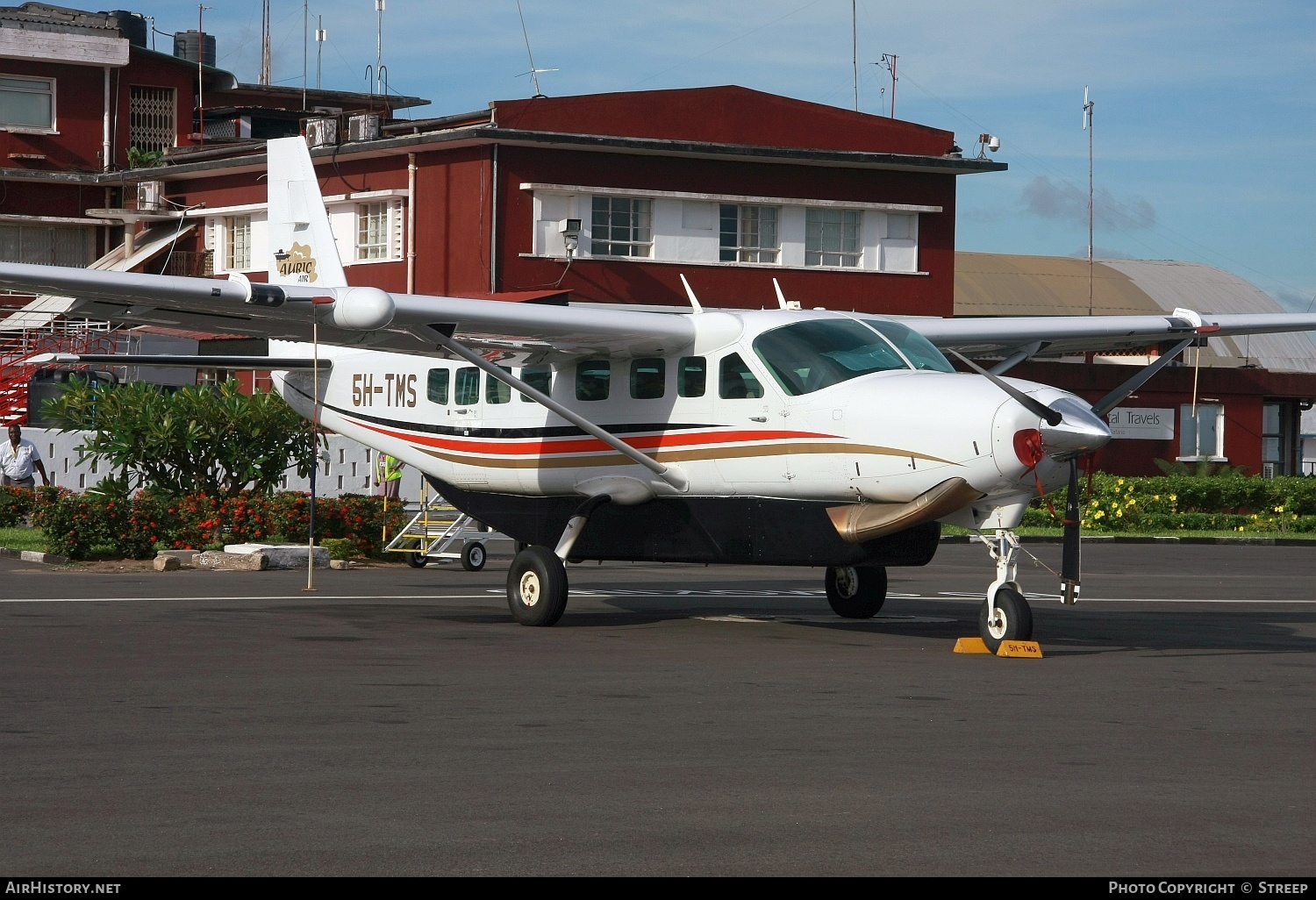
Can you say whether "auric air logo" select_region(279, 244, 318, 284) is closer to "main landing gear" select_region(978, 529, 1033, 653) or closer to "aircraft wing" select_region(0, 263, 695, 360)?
"aircraft wing" select_region(0, 263, 695, 360)

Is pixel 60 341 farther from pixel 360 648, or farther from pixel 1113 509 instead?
pixel 360 648

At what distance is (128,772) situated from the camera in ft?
23.6

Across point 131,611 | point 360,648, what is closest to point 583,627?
point 360,648

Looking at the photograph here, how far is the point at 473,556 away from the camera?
73.5ft

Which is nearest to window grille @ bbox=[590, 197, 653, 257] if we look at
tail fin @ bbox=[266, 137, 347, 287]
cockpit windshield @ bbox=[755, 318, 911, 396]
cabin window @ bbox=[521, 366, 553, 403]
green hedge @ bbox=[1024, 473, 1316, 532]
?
green hedge @ bbox=[1024, 473, 1316, 532]

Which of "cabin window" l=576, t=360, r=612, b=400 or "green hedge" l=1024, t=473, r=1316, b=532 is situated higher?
"cabin window" l=576, t=360, r=612, b=400

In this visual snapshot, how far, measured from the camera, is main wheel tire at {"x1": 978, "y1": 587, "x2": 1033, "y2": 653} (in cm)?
1260

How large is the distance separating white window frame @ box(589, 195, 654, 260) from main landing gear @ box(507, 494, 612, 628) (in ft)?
75.4

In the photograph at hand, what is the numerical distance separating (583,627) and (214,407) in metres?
10.3

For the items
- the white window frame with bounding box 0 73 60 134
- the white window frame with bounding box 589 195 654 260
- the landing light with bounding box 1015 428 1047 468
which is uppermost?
the white window frame with bounding box 0 73 60 134

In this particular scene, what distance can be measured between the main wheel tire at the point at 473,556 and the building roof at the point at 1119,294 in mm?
36103

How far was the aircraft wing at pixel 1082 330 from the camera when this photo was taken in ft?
55.6

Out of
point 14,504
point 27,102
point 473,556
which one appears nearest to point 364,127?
point 27,102

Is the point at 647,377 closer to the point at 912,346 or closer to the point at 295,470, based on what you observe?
the point at 912,346
